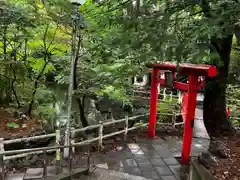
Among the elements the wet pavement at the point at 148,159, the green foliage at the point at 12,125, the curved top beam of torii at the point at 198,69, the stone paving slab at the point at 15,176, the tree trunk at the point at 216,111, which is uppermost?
the curved top beam of torii at the point at 198,69

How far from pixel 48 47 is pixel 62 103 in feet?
13.1

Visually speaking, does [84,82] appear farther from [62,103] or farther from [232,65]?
[232,65]

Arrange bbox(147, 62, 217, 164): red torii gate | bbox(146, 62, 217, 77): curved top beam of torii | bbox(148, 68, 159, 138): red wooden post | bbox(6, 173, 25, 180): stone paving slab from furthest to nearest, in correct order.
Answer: bbox(148, 68, 159, 138): red wooden post < bbox(147, 62, 217, 164): red torii gate < bbox(146, 62, 217, 77): curved top beam of torii < bbox(6, 173, 25, 180): stone paving slab

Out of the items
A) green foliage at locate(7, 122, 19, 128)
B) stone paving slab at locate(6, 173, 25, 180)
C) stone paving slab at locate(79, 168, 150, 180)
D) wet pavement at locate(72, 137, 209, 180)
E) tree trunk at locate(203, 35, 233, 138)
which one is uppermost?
tree trunk at locate(203, 35, 233, 138)

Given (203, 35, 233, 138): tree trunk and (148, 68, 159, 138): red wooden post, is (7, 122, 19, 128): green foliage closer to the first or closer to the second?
(148, 68, 159, 138): red wooden post

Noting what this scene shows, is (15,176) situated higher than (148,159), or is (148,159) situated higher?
(15,176)

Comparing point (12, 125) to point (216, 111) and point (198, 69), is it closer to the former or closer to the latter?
point (198, 69)

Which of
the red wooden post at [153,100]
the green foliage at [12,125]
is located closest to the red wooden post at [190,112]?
the red wooden post at [153,100]

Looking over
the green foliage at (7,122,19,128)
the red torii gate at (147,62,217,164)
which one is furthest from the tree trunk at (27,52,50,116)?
the red torii gate at (147,62,217,164)

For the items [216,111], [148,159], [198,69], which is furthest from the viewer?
[148,159]

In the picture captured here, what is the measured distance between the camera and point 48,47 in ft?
21.6

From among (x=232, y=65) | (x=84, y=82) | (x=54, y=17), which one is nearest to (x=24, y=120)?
(x=84, y=82)

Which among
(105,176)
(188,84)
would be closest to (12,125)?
(105,176)

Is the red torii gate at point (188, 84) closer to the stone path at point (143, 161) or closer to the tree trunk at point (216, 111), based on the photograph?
the tree trunk at point (216, 111)
